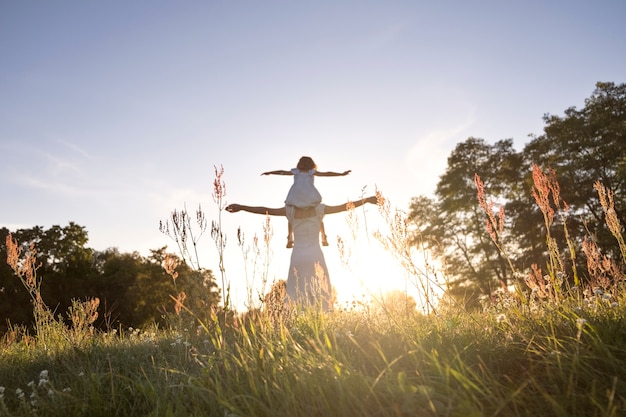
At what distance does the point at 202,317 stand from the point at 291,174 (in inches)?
182

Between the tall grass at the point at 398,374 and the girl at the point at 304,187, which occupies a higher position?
the girl at the point at 304,187

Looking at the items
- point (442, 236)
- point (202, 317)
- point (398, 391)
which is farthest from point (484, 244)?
point (398, 391)

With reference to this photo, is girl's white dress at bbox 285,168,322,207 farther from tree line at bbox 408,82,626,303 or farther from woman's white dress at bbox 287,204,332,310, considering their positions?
tree line at bbox 408,82,626,303

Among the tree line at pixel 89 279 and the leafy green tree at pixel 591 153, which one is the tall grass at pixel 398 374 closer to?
the leafy green tree at pixel 591 153

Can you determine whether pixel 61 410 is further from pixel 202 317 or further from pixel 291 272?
pixel 291 272

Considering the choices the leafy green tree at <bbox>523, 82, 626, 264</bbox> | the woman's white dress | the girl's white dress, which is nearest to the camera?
the woman's white dress

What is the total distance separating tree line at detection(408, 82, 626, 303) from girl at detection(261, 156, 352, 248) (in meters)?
11.7

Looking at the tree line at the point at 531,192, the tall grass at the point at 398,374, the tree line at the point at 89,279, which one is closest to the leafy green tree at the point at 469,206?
the tree line at the point at 531,192

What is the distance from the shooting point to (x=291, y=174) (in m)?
9.56

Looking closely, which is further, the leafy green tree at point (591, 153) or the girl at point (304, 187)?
the leafy green tree at point (591, 153)

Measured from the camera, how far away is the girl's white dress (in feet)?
30.0

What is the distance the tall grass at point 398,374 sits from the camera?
7.70 ft

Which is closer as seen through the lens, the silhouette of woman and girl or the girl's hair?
the silhouette of woman and girl

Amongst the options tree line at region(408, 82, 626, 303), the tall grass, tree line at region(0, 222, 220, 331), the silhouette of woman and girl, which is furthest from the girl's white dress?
tree line at region(0, 222, 220, 331)
